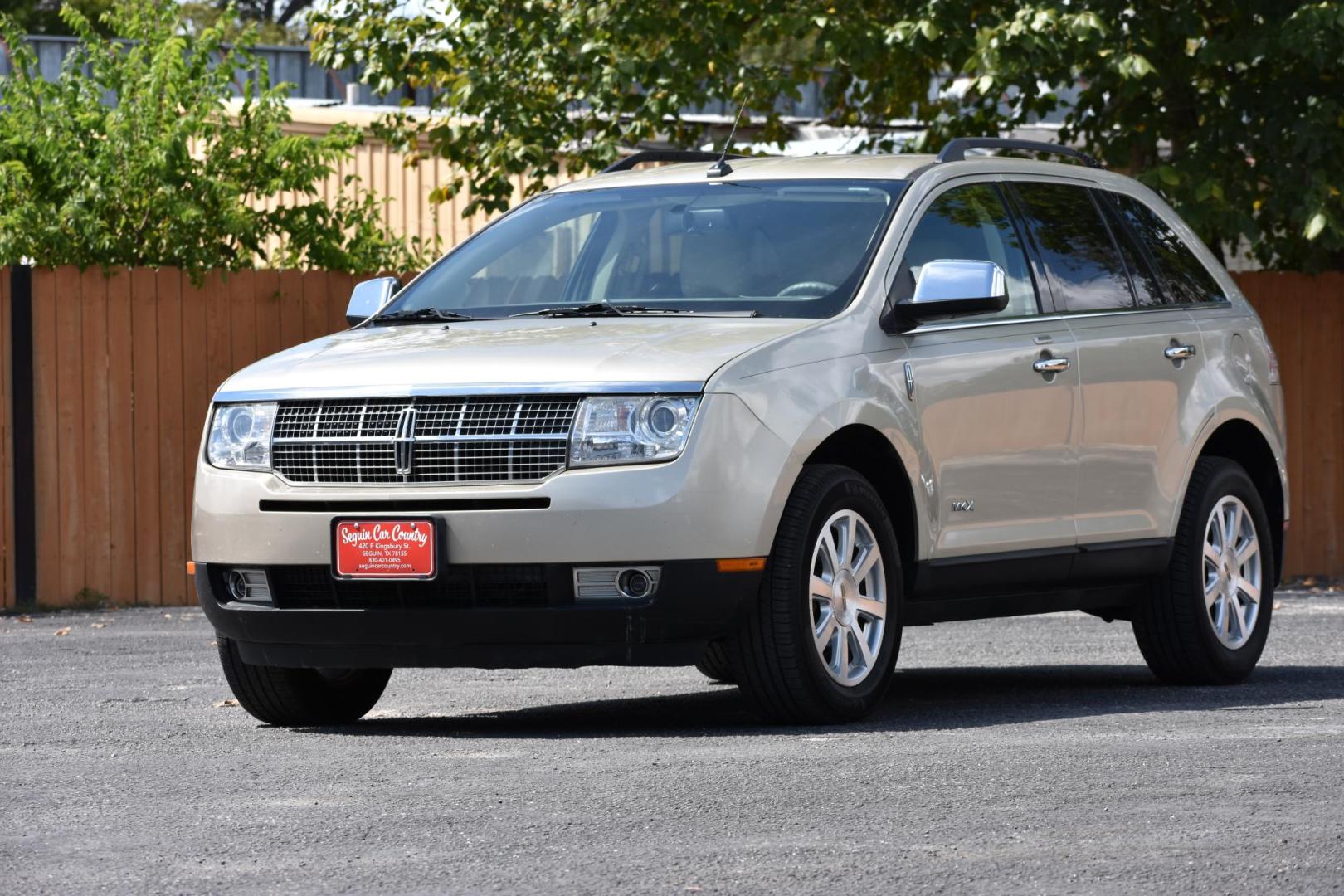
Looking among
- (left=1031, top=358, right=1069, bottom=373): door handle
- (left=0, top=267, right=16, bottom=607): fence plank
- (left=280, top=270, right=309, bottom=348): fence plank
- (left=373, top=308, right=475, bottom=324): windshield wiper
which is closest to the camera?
(left=373, top=308, right=475, bottom=324): windshield wiper

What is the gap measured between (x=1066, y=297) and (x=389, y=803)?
383cm

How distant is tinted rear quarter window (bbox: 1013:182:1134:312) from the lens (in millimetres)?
8992

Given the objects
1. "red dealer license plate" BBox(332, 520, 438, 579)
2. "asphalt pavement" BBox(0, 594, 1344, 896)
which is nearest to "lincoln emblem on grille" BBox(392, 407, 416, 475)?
"red dealer license plate" BBox(332, 520, 438, 579)

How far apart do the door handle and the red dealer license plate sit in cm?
240

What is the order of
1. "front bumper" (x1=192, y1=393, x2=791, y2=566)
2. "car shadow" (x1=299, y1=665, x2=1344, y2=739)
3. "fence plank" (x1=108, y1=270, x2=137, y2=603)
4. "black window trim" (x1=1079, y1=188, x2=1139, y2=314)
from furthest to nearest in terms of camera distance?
"fence plank" (x1=108, y1=270, x2=137, y2=603), "black window trim" (x1=1079, y1=188, x2=1139, y2=314), "car shadow" (x1=299, y1=665, x2=1344, y2=739), "front bumper" (x1=192, y1=393, x2=791, y2=566)

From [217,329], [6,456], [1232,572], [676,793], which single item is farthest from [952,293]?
[6,456]

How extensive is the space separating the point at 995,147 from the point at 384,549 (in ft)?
10.7

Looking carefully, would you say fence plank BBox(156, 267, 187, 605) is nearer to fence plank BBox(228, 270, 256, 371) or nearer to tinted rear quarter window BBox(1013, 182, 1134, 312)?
fence plank BBox(228, 270, 256, 371)

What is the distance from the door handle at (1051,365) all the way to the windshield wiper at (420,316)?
193 cm

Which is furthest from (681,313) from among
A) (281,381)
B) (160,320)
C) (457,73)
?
(457,73)

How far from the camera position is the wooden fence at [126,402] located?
13.9 metres

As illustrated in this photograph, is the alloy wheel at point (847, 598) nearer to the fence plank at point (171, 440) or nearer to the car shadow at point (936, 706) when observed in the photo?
the car shadow at point (936, 706)

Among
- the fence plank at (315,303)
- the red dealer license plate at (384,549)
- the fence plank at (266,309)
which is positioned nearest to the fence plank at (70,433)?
the fence plank at (266,309)

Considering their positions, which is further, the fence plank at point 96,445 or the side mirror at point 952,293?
the fence plank at point 96,445
